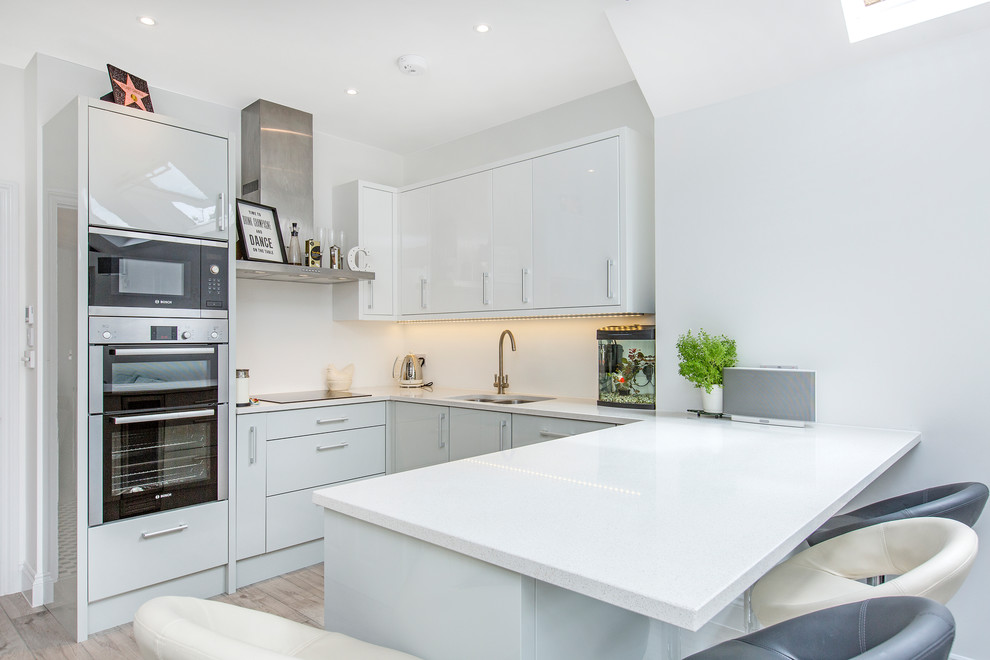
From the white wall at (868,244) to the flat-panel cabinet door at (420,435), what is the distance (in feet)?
4.39

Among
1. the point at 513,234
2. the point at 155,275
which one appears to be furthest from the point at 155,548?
the point at 513,234

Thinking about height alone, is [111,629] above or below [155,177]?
below

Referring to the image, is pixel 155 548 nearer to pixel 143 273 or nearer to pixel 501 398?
pixel 143 273

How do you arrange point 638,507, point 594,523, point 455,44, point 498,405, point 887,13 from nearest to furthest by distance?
1. point 594,523
2. point 638,507
3. point 887,13
4. point 455,44
5. point 498,405

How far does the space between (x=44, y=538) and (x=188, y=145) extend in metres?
1.96

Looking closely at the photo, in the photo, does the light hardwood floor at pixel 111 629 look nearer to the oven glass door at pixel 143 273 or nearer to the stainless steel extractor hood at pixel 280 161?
the oven glass door at pixel 143 273

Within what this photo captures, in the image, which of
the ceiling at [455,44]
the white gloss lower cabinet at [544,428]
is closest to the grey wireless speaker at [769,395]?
the white gloss lower cabinet at [544,428]

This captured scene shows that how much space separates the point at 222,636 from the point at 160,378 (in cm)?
211

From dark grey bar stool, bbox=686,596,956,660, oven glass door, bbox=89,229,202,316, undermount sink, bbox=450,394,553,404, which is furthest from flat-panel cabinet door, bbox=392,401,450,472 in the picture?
dark grey bar stool, bbox=686,596,956,660

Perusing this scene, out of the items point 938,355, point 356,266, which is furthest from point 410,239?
point 938,355

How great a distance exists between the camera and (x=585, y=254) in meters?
3.04

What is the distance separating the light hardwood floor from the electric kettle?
1.42 meters

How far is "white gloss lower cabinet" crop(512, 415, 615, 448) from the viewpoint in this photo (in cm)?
277

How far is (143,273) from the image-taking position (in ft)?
8.50
